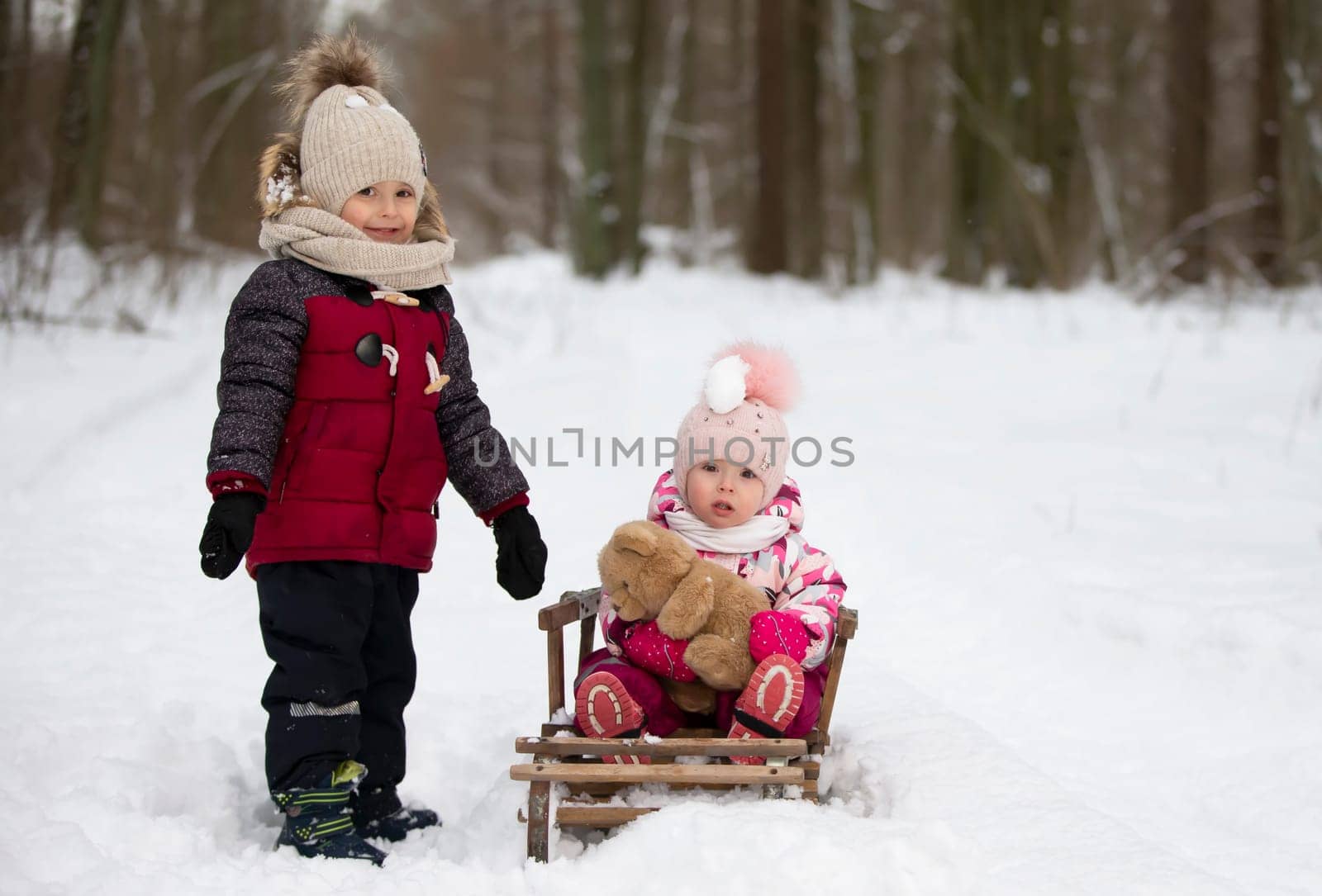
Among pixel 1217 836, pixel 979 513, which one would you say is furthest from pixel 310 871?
pixel 979 513

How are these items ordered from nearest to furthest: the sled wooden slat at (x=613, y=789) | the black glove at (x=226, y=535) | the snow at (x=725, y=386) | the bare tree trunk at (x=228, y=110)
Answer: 1. the black glove at (x=226, y=535)
2. the sled wooden slat at (x=613, y=789)
3. the snow at (x=725, y=386)
4. the bare tree trunk at (x=228, y=110)

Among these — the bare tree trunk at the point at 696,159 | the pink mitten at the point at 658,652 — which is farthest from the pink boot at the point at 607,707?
the bare tree trunk at the point at 696,159

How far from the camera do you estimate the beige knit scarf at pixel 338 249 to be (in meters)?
2.62

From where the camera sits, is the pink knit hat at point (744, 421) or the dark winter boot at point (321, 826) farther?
the pink knit hat at point (744, 421)

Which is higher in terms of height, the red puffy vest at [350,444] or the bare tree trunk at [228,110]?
the bare tree trunk at [228,110]

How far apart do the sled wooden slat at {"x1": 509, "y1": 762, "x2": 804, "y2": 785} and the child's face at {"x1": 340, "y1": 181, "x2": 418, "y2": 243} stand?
127cm

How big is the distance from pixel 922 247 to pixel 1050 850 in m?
21.9

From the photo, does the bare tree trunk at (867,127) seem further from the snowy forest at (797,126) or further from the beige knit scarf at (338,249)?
the beige knit scarf at (338,249)

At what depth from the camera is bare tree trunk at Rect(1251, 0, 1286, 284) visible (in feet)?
43.3

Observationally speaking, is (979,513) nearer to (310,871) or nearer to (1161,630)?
(1161,630)

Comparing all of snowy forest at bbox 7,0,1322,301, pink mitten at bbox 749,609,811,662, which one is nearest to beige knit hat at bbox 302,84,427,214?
pink mitten at bbox 749,609,811,662

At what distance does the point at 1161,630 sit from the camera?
382 cm

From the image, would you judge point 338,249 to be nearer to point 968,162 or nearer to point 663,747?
point 663,747

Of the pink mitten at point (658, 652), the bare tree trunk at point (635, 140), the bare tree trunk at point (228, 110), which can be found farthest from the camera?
the bare tree trunk at point (635, 140)
